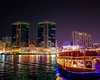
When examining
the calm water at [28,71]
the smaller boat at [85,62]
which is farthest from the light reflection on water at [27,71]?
the smaller boat at [85,62]

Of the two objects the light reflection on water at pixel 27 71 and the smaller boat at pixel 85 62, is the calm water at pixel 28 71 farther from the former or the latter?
the smaller boat at pixel 85 62

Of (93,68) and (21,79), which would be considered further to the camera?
(21,79)

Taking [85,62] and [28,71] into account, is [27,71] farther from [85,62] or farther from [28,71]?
[85,62]

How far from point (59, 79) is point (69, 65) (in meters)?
2.69

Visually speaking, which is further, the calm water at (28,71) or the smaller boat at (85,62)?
the calm water at (28,71)

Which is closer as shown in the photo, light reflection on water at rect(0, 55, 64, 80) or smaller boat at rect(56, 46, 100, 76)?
smaller boat at rect(56, 46, 100, 76)

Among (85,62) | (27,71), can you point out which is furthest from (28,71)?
(85,62)

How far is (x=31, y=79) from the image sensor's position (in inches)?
1226

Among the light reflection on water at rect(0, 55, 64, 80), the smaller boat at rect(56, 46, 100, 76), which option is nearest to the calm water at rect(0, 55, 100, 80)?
the light reflection on water at rect(0, 55, 64, 80)

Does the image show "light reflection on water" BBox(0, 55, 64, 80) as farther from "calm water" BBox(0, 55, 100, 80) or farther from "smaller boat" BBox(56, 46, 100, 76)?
"smaller boat" BBox(56, 46, 100, 76)

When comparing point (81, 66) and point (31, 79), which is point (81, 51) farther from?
point (31, 79)

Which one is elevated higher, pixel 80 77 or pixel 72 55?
pixel 72 55

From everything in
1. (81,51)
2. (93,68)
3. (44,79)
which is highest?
(81,51)


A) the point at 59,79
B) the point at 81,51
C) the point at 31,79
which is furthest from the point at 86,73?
the point at 31,79
